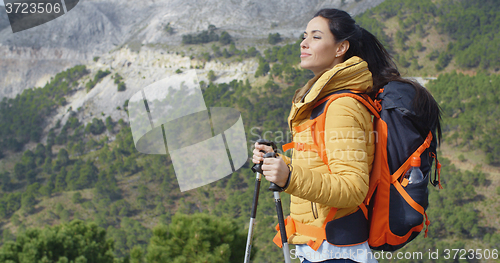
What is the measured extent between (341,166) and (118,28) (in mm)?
75247

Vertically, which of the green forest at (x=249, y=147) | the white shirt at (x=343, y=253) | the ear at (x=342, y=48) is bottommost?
the green forest at (x=249, y=147)

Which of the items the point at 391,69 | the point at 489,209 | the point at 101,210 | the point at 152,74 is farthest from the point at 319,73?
the point at 152,74

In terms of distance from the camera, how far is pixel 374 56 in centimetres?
136

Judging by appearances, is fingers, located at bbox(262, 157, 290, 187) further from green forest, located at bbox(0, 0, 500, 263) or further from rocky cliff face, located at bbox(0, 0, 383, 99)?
rocky cliff face, located at bbox(0, 0, 383, 99)

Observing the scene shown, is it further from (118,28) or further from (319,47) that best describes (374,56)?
(118,28)

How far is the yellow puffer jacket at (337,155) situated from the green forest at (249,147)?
925 inches

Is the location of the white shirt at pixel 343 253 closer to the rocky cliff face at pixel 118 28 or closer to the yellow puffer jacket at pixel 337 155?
the yellow puffer jacket at pixel 337 155

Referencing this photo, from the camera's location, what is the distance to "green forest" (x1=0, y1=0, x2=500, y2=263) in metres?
32.1

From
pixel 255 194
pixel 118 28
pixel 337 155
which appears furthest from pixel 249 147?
pixel 118 28

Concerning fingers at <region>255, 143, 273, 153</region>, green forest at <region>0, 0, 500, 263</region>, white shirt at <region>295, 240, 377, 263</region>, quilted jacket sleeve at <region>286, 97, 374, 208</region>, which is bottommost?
green forest at <region>0, 0, 500, 263</region>

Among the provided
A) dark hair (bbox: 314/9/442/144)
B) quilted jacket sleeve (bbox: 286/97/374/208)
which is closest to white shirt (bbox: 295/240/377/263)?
quilted jacket sleeve (bbox: 286/97/374/208)

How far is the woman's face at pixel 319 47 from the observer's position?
126cm

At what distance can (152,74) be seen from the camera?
59.0 m

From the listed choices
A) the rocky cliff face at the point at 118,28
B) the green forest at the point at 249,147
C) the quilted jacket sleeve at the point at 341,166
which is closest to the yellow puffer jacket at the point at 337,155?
the quilted jacket sleeve at the point at 341,166
